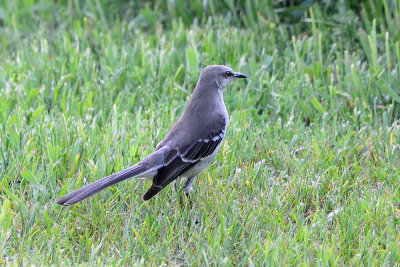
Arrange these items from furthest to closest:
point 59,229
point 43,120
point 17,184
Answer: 1. point 43,120
2. point 17,184
3. point 59,229

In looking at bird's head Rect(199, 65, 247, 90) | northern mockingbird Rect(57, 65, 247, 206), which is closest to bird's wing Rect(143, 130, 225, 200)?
northern mockingbird Rect(57, 65, 247, 206)

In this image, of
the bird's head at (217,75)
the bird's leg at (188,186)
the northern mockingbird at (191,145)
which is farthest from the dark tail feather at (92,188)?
the bird's head at (217,75)

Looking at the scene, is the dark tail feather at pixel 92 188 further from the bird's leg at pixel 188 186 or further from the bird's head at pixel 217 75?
the bird's head at pixel 217 75

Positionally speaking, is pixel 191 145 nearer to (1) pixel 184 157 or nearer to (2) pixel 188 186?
(1) pixel 184 157

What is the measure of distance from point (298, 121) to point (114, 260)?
9.19 feet

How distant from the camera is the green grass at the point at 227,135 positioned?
477cm

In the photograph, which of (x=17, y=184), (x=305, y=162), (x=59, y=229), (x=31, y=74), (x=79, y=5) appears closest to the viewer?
(x=59, y=229)

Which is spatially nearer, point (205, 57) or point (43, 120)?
point (43, 120)

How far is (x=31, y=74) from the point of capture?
24.6 ft

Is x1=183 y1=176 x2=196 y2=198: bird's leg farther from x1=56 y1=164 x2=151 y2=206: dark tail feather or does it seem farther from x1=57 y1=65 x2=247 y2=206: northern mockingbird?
x1=56 y1=164 x2=151 y2=206: dark tail feather

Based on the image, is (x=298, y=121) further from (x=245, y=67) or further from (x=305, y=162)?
(x=245, y=67)

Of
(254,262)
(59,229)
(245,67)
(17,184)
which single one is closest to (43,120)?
(17,184)

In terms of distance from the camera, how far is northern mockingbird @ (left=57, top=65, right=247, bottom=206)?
4980mm

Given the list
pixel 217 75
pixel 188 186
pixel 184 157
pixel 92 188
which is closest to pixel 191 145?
pixel 184 157
